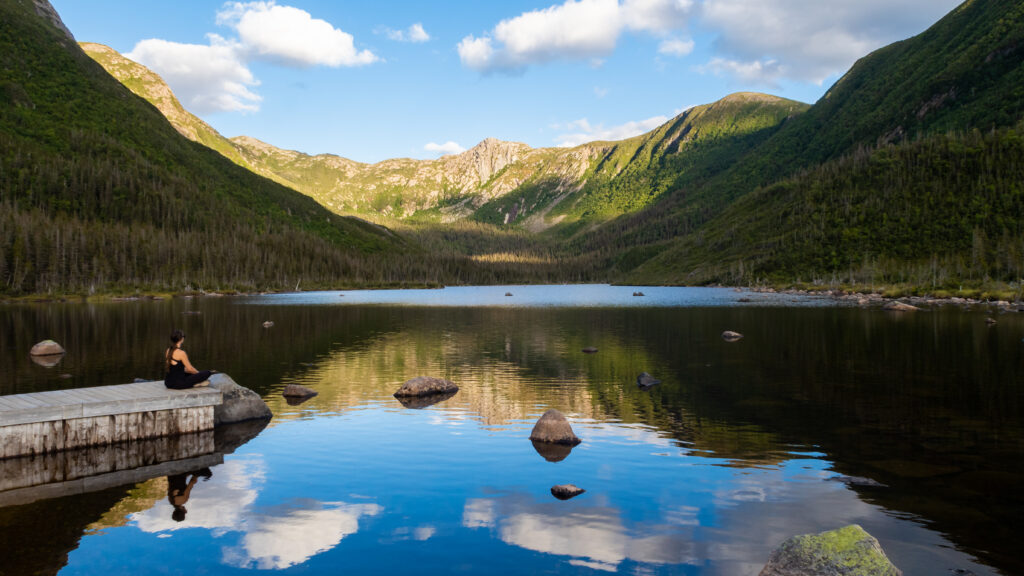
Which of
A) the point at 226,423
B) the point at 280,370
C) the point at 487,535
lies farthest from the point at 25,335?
the point at 487,535

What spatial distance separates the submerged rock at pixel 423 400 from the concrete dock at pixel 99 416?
10.3 meters

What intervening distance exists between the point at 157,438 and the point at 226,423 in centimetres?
368

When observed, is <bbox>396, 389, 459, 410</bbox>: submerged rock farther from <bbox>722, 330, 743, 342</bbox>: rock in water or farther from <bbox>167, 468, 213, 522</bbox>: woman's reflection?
<bbox>722, 330, 743, 342</bbox>: rock in water

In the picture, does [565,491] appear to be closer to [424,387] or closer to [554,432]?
[554,432]

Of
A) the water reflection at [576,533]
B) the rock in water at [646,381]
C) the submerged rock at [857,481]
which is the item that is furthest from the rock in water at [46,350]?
the submerged rock at [857,481]

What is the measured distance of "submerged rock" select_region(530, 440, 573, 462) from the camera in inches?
934

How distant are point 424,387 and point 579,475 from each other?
58.4ft

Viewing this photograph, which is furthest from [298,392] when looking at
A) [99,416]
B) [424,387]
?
[99,416]

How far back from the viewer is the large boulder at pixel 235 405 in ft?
95.9

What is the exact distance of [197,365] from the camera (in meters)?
46.7

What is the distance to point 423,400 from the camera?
35.8 m

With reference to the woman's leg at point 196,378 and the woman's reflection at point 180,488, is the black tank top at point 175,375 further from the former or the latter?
the woman's reflection at point 180,488

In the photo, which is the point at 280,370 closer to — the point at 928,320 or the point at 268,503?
the point at 268,503

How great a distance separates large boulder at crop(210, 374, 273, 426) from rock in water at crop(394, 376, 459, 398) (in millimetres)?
8439
